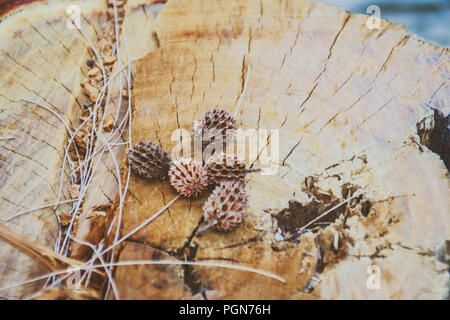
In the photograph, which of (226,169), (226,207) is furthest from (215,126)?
(226,207)

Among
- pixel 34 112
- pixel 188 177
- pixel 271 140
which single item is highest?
pixel 34 112

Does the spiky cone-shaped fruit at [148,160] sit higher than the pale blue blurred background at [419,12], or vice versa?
the pale blue blurred background at [419,12]

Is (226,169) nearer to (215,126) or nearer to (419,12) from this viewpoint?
(215,126)

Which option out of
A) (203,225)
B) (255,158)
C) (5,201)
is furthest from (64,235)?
(255,158)

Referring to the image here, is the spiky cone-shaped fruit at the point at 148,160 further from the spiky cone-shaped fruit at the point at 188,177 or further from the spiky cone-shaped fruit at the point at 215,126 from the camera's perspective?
the spiky cone-shaped fruit at the point at 215,126

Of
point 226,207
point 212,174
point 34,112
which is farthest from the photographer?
point 34,112

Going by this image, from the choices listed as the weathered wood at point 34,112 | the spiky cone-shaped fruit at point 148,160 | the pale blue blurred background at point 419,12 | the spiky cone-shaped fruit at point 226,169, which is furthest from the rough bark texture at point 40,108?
the pale blue blurred background at point 419,12
